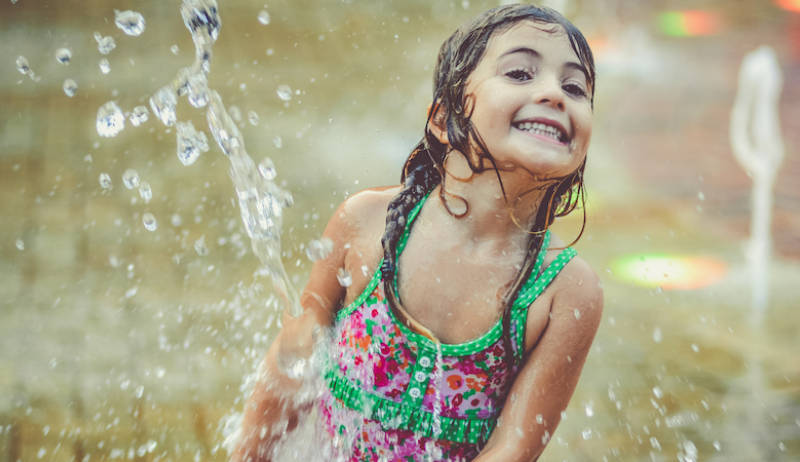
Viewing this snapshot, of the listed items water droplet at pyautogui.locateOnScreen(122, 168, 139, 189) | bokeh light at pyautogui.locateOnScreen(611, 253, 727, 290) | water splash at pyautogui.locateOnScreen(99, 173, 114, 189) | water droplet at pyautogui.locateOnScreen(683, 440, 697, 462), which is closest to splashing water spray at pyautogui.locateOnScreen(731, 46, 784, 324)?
bokeh light at pyautogui.locateOnScreen(611, 253, 727, 290)

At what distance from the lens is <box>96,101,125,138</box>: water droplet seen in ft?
10.6

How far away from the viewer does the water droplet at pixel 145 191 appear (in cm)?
321

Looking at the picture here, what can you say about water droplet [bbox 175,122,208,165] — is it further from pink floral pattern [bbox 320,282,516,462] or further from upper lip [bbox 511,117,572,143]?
upper lip [bbox 511,117,572,143]

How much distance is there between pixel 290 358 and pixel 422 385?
0.32m

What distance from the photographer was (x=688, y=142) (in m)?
3.95

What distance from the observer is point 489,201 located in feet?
4.11

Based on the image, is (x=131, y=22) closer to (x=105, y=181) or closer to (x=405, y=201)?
(x=105, y=181)

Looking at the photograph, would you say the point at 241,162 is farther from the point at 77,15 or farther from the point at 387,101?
the point at 77,15

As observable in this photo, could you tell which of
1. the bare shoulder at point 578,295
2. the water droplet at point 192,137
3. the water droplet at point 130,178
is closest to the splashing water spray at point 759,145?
the bare shoulder at point 578,295

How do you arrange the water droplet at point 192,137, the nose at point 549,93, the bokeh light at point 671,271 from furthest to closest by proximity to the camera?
the bokeh light at point 671,271, the water droplet at point 192,137, the nose at point 549,93

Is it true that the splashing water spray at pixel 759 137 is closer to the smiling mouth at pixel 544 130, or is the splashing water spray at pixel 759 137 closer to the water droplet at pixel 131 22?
the smiling mouth at pixel 544 130

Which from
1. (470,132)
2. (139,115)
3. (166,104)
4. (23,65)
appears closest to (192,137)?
(166,104)

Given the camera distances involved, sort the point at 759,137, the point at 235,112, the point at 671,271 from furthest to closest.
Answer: the point at 759,137 → the point at 235,112 → the point at 671,271

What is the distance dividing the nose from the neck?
0.14 metres
